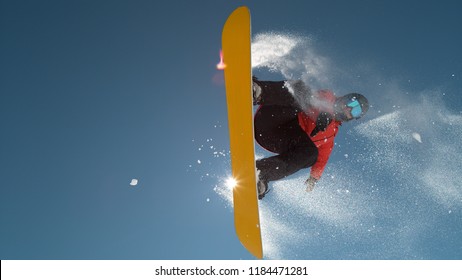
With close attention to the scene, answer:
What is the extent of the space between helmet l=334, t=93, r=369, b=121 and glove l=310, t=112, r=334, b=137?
0.09m

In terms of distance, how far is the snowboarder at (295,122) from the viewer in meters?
4.23

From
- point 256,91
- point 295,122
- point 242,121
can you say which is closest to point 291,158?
point 295,122

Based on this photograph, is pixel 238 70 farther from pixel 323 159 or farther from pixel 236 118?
pixel 323 159

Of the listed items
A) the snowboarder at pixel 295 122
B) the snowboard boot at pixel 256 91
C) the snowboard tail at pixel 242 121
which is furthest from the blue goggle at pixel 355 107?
the snowboard tail at pixel 242 121

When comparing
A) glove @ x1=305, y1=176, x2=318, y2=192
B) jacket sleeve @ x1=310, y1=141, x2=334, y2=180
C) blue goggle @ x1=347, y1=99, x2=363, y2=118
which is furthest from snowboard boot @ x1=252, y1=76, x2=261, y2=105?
glove @ x1=305, y1=176, x2=318, y2=192

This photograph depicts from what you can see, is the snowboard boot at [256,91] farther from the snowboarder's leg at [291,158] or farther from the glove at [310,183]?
the glove at [310,183]

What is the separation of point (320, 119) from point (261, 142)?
0.68 meters

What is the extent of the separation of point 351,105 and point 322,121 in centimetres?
31

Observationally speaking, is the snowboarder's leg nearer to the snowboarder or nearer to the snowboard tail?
the snowboarder

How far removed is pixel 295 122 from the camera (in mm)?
4629

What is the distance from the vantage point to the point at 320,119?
175 inches

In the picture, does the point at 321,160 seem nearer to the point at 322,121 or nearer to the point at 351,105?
the point at 322,121

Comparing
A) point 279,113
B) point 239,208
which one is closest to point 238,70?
point 279,113

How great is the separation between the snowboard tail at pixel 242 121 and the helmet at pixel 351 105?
3.03 ft
